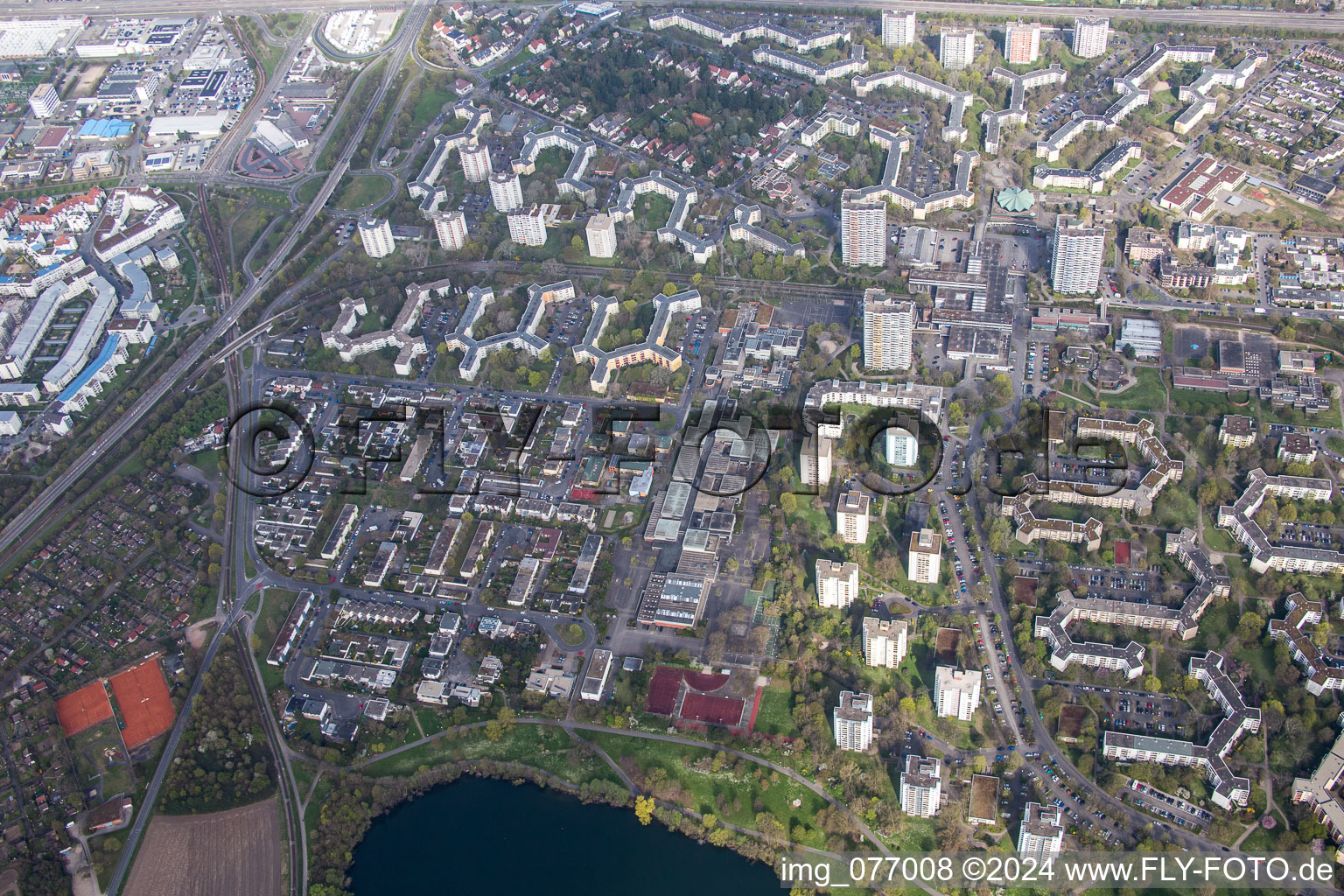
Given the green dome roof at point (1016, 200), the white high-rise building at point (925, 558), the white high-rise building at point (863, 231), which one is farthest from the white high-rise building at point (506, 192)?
the white high-rise building at point (925, 558)

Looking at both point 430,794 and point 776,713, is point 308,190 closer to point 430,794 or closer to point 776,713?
point 430,794

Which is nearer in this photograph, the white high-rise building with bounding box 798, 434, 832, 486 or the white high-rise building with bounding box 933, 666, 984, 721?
the white high-rise building with bounding box 933, 666, 984, 721

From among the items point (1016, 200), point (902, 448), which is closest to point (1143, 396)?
point (902, 448)

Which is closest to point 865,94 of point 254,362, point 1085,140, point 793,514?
point 1085,140

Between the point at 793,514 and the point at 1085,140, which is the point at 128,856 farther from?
the point at 1085,140

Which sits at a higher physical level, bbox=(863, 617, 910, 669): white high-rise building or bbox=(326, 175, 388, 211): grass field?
bbox=(326, 175, 388, 211): grass field

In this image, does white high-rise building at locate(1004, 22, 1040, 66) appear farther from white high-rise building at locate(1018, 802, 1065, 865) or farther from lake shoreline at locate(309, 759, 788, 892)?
lake shoreline at locate(309, 759, 788, 892)

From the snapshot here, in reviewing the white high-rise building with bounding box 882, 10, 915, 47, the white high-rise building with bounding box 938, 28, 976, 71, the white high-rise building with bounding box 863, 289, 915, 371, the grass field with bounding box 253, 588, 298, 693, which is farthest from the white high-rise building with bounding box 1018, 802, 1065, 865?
the white high-rise building with bounding box 882, 10, 915, 47

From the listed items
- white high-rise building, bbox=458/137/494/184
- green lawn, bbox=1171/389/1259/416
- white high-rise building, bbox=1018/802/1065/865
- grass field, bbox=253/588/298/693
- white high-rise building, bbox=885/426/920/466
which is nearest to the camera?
white high-rise building, bbox=1018/802/1065/865
